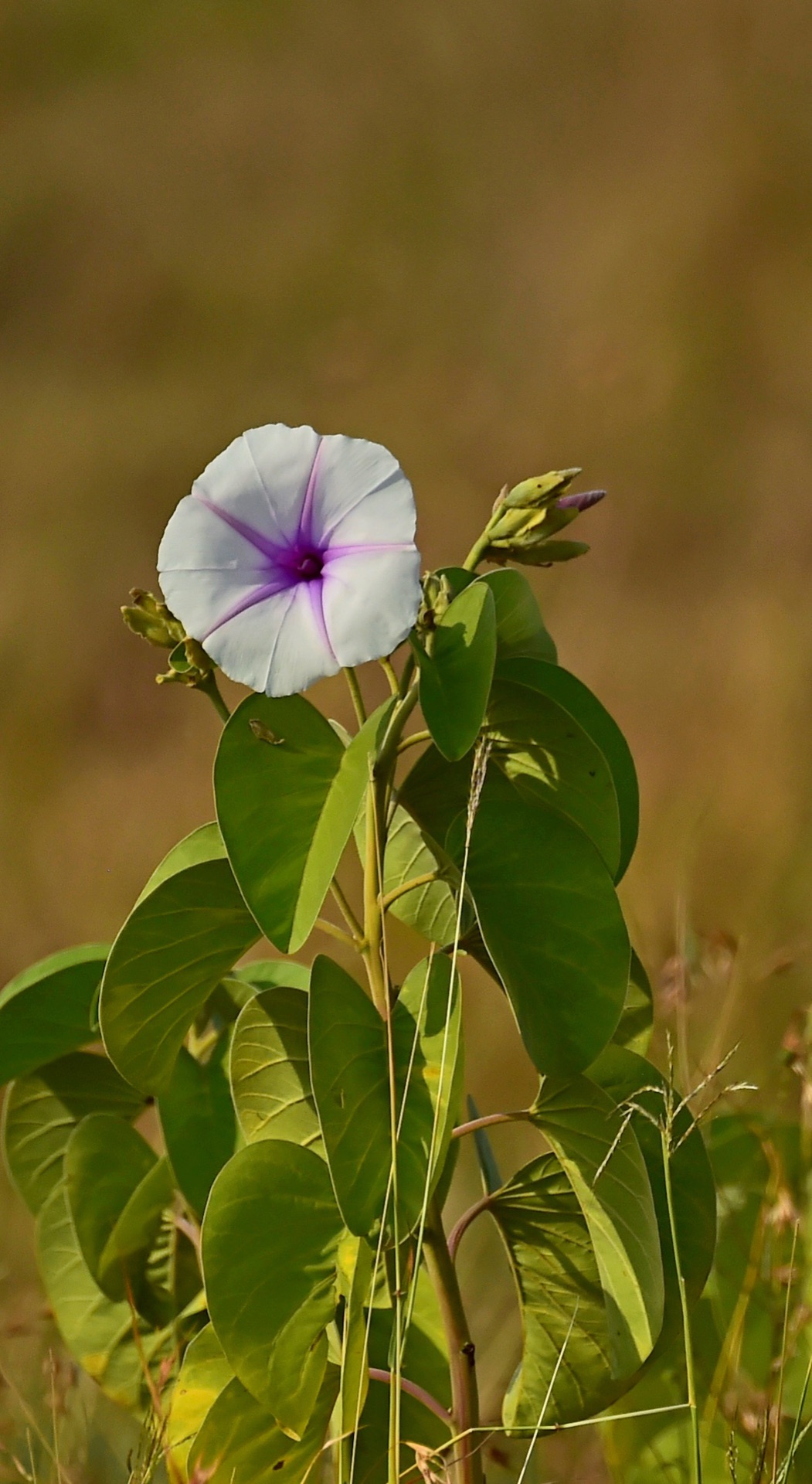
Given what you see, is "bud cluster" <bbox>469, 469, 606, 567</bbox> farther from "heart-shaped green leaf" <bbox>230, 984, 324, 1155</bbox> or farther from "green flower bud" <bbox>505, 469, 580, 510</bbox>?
"heart-shaped green leaf" <bbox>230, 984, 324, 1155</bbox>

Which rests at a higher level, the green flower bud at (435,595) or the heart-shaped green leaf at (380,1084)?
the green flower bud at (435,595)

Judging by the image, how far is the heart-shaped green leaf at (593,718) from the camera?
0.39 m

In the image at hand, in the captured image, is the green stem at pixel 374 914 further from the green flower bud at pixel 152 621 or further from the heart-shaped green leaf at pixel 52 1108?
the heart-shaped green leaf at pixel 52 1108

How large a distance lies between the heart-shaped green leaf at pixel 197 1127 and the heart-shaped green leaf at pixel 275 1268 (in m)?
0.10

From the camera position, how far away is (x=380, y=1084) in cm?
38

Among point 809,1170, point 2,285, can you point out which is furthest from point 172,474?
point 809,1170

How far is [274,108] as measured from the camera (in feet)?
6.05

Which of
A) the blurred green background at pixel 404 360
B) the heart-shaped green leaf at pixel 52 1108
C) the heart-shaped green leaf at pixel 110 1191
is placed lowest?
the heart-shaped green leaf at pixel 110 1191

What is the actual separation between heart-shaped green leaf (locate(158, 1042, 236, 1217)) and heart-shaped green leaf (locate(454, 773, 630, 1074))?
168 millimetres

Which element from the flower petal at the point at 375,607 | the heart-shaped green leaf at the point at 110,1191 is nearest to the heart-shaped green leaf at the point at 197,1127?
the heart-shaped green leaf at the point at 110,1191

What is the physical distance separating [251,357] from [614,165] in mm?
580

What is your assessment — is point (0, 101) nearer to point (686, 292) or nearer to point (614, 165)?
point (614, 165)

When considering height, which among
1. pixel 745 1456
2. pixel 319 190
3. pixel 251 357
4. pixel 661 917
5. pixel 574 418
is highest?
pixel 319 190

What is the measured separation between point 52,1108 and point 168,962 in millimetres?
195
